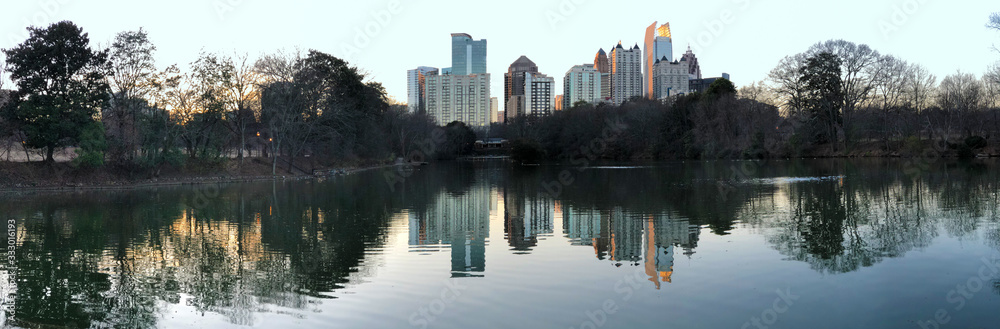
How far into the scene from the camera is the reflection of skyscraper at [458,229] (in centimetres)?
1174

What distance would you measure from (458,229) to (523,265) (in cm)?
532

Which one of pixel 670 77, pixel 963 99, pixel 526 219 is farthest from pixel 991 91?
pixel 670 77

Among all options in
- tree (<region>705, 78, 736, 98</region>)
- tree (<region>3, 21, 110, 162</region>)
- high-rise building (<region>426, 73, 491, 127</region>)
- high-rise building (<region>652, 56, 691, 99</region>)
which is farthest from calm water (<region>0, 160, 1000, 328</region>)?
high-rise building (<region>652, 56, 691, 99</region>)

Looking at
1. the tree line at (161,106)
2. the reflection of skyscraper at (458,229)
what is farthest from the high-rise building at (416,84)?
the reflection of skyscraper at (458,229)

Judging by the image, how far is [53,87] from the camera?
33.3 m

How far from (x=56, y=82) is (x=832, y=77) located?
222 feet

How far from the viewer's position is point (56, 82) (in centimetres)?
3334

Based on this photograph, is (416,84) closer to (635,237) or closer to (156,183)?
(156,183)

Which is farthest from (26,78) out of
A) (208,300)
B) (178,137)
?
(208,300)

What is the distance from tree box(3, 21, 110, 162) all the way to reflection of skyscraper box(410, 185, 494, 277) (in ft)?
72.3

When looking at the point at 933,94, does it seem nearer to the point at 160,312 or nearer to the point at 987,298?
the point at 987,298

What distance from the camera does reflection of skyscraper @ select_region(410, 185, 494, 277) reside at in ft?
38.5

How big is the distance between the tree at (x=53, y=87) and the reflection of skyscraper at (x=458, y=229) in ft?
72.3

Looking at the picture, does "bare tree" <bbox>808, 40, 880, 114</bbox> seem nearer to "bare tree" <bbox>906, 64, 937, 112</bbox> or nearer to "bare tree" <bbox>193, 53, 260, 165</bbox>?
"bare tree" <bbox>906, 64, 937, 112</bbox>
